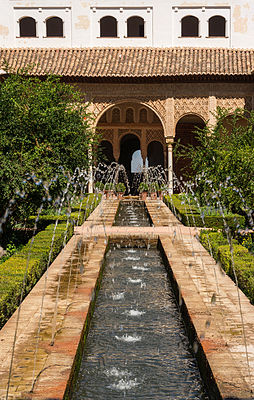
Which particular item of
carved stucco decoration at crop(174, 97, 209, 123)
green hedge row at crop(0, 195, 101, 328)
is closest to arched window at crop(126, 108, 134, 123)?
carved stucco decoration at crop(174, 97, 209, 123)

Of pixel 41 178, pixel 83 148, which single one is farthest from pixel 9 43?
pixel 41 178

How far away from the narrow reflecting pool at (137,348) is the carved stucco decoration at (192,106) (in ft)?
44.5

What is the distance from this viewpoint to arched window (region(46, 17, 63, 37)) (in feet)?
74.5

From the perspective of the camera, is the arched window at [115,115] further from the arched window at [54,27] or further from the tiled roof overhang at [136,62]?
the arched window at [54,27]

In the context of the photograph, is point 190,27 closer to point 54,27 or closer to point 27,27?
point 54,27

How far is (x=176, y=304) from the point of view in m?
6.45

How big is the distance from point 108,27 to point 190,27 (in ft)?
11.9

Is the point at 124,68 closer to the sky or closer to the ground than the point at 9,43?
closer to the ground

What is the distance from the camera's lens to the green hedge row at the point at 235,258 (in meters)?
6.27

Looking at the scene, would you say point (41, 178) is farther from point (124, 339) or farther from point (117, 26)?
point (117, 26)

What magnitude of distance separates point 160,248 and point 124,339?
4.97 m

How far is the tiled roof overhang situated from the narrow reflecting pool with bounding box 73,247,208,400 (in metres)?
13.6

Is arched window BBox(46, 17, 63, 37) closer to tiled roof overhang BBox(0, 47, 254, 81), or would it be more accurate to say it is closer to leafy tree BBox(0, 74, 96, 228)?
tiled roof overhang BBox(0, 47, 254, 81)

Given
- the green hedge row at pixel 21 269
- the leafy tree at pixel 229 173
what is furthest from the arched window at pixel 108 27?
the green hedge row at pixel 21 269
